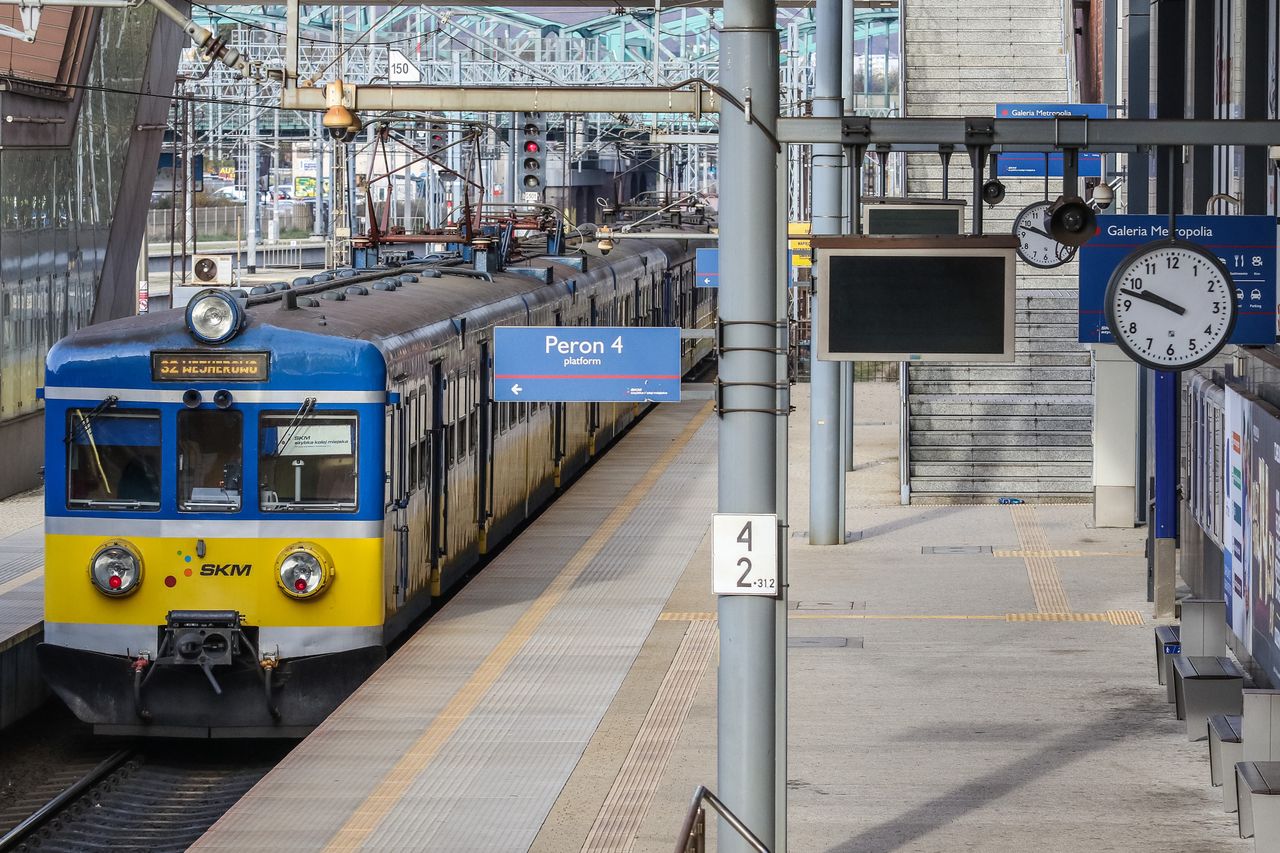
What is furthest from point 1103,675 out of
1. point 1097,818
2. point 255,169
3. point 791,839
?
point 255,169

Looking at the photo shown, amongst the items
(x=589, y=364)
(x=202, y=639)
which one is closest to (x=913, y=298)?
(x=202, y=639)

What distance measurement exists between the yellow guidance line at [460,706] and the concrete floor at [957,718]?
913mm

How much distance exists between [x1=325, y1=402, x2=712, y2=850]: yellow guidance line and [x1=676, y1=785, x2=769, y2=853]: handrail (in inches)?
93.8

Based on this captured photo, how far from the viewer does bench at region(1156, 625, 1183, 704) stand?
12.5 meters

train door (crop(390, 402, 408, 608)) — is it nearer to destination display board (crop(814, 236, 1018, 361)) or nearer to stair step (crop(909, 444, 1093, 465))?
destination display board (crop(814, 236, 1018, 361))

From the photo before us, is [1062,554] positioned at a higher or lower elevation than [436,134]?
lower

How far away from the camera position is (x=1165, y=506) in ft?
48.3

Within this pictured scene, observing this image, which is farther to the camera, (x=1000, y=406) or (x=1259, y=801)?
(x=1000, y=406)

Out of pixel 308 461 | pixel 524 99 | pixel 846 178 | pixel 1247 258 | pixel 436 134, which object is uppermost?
pixel 436 134

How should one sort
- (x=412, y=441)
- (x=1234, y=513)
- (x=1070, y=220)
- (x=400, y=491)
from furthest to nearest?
(x=412, y=441)
(x=400, y=491)
(x=1234, y=513)
(x=1070, y=220)

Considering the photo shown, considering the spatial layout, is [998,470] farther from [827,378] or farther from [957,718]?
[957,718]

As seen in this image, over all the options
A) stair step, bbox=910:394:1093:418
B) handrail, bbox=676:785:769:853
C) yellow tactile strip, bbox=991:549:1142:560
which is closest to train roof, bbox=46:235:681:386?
handrail, bbox=676:785:769:853

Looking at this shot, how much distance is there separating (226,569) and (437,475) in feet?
8.48

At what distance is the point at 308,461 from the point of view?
1231 centimetres
